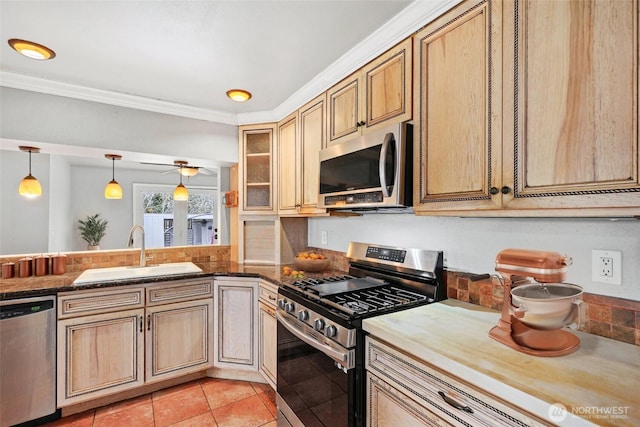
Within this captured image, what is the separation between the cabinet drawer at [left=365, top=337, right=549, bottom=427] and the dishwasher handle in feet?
6.90

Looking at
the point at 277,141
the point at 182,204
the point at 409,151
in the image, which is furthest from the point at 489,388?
the point at 182,204

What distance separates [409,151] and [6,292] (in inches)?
100

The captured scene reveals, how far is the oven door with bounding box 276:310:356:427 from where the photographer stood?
1384 millimetres

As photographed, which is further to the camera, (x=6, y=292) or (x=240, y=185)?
(x=240, y=185)

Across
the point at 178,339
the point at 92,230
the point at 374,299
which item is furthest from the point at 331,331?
the point at 92,230

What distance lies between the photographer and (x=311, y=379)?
5.42 ft

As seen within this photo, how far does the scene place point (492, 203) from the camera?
47.3 inches

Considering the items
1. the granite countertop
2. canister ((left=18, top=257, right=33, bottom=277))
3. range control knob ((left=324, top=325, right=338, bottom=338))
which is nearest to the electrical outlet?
range control knob ((left=324, top=325, right=338, bottom=338))

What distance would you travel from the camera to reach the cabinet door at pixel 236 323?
2480 millimetres

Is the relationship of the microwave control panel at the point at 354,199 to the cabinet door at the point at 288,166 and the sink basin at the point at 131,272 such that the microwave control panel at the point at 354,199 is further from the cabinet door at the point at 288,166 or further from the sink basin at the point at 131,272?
the sink basin at the point at 131,272

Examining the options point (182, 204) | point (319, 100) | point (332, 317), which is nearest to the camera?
point (332, 317)

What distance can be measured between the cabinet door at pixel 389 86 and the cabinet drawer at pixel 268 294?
1.28 m

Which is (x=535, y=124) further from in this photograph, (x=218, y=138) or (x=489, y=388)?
(x=218, y=138)

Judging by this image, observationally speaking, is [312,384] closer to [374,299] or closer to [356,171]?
[374,299]
